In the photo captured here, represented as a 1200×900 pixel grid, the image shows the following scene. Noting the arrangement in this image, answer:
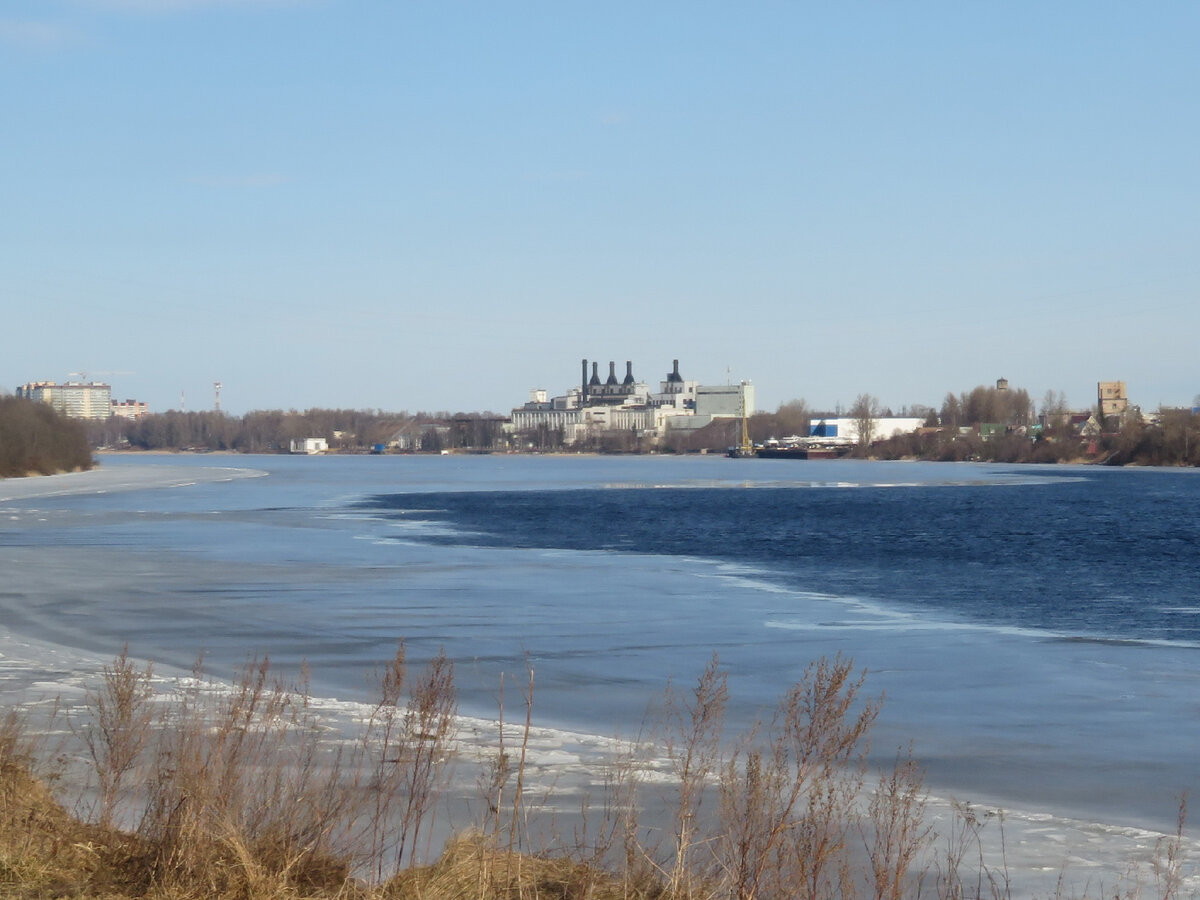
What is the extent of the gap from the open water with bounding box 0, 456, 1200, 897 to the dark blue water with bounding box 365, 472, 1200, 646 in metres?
0.17

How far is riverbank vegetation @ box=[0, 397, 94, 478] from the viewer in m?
81.1

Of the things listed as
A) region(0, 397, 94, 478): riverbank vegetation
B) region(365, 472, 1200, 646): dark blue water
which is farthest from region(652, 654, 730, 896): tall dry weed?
region(0, 397, 94, 478): riverbank vegetation

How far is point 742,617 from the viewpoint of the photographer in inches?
730

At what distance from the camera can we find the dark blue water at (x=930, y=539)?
21031 mm

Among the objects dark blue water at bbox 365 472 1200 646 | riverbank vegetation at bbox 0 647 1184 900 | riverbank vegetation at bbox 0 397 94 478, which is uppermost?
riverbank vegetation at bbox 0 397 94 478

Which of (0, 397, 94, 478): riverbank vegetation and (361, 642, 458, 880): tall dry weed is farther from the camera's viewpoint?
(0, 397, 94, 478): riverbank vegetation

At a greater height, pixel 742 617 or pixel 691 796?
pixel 691 796

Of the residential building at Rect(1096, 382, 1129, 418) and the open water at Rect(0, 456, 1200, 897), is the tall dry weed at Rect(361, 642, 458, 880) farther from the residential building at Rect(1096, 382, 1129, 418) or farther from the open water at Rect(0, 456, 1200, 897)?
the residential building at Rect(1096, 382, 1129, 418)

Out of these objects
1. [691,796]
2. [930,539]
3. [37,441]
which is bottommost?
[930,539]

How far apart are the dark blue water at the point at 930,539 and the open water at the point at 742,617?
0.17 metres

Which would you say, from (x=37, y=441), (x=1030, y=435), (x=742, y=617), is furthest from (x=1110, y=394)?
(x=742, y=617)

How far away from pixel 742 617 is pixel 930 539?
19645 mm

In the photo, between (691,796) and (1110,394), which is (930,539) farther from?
(1110,394)

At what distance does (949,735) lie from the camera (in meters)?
10.5
